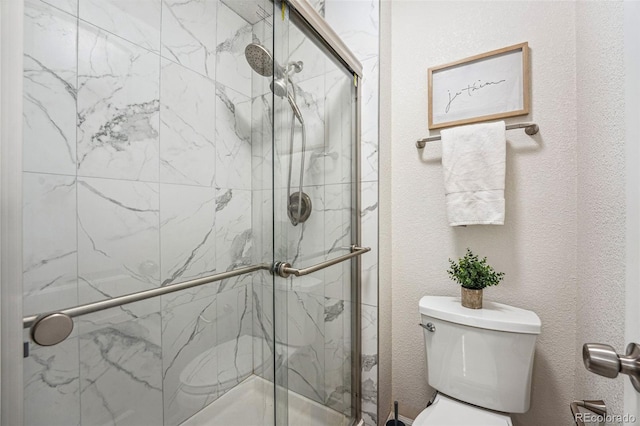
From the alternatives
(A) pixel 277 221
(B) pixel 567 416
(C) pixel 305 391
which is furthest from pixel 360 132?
(B) pixel 567 416

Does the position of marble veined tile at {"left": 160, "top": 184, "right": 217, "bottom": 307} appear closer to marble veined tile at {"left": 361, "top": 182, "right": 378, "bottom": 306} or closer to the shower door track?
the shower door track

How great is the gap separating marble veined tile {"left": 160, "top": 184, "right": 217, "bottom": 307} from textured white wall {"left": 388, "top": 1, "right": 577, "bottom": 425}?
32.3 inches

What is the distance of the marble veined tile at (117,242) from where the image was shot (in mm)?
591

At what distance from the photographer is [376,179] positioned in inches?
51.3

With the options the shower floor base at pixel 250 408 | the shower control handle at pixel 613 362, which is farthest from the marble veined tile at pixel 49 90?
the shower control handle at pixel 613 362

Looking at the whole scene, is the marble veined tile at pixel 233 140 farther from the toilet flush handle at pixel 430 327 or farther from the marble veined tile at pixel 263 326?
the toilet flush handle at pixel 430 327

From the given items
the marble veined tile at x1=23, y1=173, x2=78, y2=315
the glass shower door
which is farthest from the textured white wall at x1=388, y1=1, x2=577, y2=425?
the marble veined tile at x1=23, y1=173, x2=78, y2=315

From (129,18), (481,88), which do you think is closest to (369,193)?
(481,88)

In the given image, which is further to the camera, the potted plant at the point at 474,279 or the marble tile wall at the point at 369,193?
the marble tile wall at the point at 369,193

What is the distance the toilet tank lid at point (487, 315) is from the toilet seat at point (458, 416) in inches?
11.7

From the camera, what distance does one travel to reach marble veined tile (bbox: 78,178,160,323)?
1.94 ft

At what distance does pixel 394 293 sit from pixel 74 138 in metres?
1.34

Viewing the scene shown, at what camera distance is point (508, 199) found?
3.85 ft

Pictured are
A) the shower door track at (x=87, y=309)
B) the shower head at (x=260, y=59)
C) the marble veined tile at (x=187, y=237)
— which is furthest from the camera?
the shower head at (x=260, y=59)
